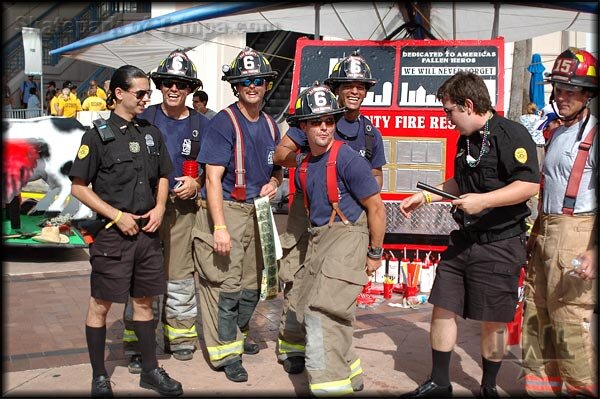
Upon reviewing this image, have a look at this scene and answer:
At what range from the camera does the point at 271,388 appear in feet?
14.5

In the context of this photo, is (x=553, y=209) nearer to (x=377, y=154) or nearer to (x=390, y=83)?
(x=377, y=154)

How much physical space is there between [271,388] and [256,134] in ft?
5.51

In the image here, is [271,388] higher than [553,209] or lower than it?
lower

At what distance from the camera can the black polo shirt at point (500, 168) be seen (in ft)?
12.6

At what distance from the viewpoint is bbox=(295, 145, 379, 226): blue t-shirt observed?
3990mm

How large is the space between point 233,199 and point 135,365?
50.8 inches

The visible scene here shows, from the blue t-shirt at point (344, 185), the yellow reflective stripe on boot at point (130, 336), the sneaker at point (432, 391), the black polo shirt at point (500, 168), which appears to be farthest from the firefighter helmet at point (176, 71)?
the sneaker at point (432, 391)

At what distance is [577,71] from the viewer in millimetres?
3795

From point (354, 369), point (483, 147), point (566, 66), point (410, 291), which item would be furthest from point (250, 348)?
point (566, 66)

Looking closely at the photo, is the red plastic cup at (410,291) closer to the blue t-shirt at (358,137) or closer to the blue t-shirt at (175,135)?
the blue t-shirt at (358,137)

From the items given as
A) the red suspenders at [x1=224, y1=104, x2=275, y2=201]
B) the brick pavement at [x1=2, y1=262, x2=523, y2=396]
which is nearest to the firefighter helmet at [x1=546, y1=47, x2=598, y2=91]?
the brick pavement at [x1=2, y1=262, x2=523, y2=396]

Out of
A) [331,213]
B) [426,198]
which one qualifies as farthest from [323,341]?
[426,198]

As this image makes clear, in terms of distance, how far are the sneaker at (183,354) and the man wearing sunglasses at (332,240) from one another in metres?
1.19

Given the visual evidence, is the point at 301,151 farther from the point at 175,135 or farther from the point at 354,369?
the point at 354,369
